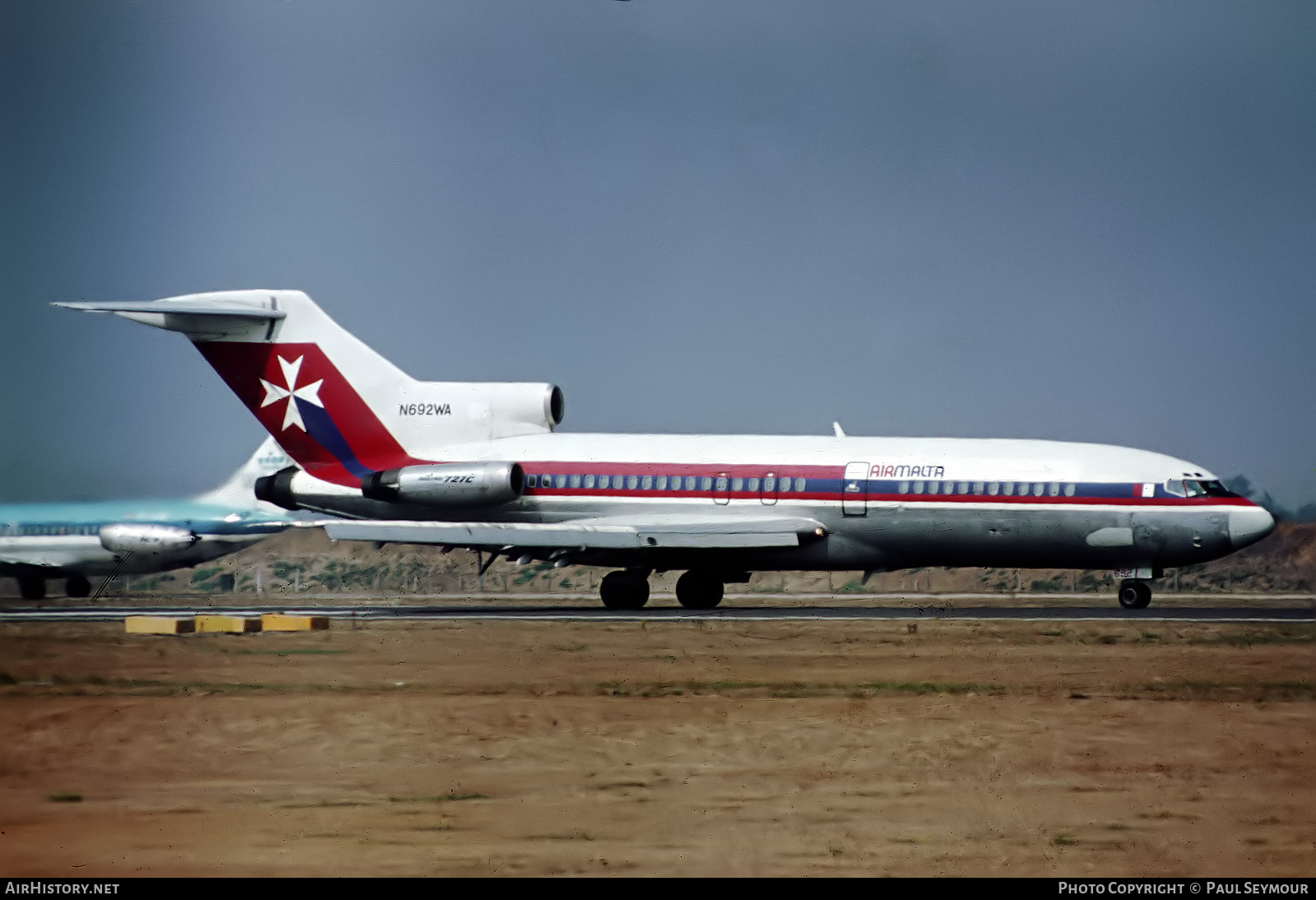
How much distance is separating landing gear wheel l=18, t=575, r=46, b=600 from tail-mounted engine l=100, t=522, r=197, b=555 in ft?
25.3

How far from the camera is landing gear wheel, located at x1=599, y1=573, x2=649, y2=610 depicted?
133ft

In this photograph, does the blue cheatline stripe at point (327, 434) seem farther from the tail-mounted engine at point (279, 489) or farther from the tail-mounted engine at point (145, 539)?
the tail-mounted engine at point (145, 539)

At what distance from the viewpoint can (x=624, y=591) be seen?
132ft

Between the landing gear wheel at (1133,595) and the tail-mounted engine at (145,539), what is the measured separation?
22.6m

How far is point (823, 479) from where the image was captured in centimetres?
3956

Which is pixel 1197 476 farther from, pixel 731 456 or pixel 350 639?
pixel 350 639

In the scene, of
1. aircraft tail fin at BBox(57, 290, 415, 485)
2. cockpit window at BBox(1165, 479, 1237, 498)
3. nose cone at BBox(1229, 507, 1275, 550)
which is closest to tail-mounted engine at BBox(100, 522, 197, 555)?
aircraft tail fin at BBox(57, 290, 415, 485)

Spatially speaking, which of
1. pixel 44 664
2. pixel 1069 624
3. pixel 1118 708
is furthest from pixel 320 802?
pixel 1069 624

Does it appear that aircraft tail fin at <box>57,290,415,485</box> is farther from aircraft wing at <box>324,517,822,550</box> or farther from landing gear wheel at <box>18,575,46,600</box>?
landing gear wheel at <box>18,575,46,600</box>

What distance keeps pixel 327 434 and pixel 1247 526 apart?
73.9ft

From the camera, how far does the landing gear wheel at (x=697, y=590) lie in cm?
4153

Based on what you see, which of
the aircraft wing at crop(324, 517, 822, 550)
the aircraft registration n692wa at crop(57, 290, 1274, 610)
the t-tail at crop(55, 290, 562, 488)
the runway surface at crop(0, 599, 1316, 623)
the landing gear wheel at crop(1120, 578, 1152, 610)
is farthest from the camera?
the t-tail at crop(55, 290, 562, 488)

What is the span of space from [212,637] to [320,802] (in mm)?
16508

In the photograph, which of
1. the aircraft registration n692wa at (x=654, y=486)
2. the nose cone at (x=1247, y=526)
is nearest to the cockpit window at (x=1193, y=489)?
the aircraft registration n692wa at (x=654, y=486)
